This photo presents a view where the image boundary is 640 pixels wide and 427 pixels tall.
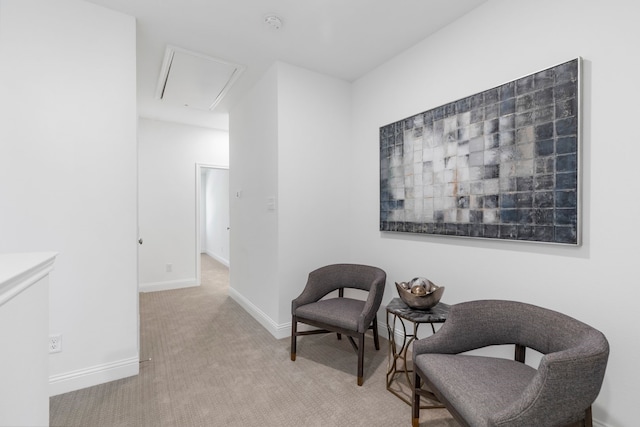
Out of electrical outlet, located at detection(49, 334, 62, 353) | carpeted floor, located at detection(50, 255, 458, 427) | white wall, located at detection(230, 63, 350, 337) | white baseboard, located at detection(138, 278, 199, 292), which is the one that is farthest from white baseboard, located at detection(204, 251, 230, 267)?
electrical outlet, located at detection(49, 334, 62, 353)

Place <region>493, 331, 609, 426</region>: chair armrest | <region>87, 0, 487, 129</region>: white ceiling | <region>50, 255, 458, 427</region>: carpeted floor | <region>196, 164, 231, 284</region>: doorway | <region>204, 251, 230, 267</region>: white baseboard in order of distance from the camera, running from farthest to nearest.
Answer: <region>196, 164, 231, 284</region>: doorway → <region>204, 251, 230, 267</region>: white baseboard → <region>87, 0, 487, 129</region>: white ceiling → <region>50, 255, 458, 427</region>: carpeted floor → <region>493, 331, 609, 426</region>: chair armrest

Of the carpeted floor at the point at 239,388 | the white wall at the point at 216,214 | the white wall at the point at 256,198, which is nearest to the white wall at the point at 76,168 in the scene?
the carpeted floor at the point at 239,388

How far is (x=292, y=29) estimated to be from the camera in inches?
89.1

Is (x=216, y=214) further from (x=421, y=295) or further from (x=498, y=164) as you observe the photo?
(x=498, y=164)

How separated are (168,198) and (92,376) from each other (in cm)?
295

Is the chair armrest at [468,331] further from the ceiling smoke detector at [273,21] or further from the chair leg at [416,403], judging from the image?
the ceiling smoke detector at [273,21]

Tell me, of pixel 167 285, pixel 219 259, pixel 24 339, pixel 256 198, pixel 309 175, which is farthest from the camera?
pixel 219 259

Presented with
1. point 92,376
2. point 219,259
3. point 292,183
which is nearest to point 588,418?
point 292,183

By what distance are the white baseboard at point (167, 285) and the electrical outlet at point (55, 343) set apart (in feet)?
8.24

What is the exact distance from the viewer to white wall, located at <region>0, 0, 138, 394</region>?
1775 mm

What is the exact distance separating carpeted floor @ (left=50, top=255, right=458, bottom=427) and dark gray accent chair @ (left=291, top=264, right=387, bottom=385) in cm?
19

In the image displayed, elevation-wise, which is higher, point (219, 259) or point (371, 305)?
point (371, 305)

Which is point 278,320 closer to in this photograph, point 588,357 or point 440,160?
point 440,160

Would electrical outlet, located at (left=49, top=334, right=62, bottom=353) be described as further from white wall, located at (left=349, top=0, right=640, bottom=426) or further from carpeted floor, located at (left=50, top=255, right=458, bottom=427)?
white wall, located at (left=349, top=0, right=640, bottom=426)
